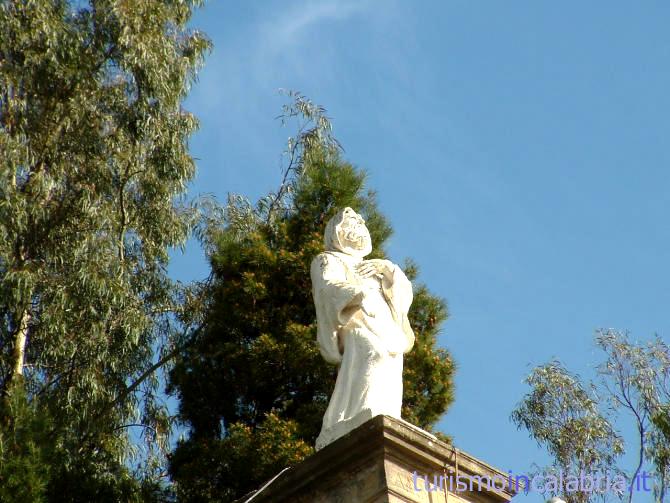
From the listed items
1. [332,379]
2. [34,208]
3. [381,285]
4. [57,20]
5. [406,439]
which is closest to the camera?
[406,439]

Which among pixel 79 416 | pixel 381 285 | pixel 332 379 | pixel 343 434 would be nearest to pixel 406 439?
pixel 343 434

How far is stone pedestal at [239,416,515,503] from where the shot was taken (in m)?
9.46

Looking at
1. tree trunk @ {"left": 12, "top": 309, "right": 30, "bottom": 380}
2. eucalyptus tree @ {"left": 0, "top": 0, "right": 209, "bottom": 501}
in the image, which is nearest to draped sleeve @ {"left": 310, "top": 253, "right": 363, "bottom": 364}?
eucalyptus tree @ {"left": 0, "top": 0, "right": 209, "bottom": 501}

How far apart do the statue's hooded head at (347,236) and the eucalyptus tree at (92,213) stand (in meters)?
5.28

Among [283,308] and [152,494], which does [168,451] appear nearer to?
[152,494]

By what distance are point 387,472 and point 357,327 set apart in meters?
1.47

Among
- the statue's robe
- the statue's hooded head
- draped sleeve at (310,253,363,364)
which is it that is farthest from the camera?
the statue's hooded head

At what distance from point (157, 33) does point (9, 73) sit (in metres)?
1.97

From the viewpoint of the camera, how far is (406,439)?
9492mm

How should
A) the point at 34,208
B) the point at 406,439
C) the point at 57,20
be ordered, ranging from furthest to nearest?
the point at 57,20 → the point at 34,208 → the point at 406,439

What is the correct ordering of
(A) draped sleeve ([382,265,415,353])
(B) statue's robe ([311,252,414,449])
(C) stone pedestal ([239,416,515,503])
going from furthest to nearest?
(A) draped sleeve ([382,265,415,353])
(B) statue's robe ([311,252,414,449])
(C) stone pedestal ([239,416,515,503])

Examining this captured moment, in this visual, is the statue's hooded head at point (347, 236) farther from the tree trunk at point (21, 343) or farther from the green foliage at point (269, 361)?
the tree trunk at point (21, 343)

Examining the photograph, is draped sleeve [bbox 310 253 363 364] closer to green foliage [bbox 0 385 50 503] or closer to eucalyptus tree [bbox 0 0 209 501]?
green foliage [bbox 0 385 50 503]

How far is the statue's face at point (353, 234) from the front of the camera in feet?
38.0
